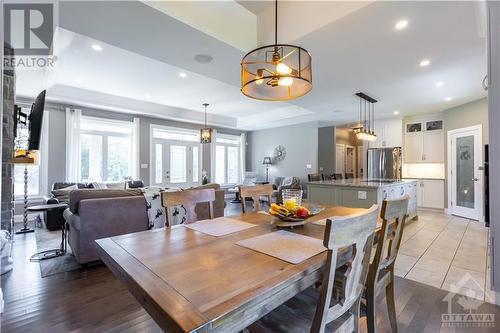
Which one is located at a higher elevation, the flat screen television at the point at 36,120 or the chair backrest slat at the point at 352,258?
the flat screen television at the point at 36,120

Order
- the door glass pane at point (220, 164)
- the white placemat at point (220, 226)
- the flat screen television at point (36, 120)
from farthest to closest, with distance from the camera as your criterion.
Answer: the door glass pane at point (220, 164)
the flat screen television at point (36, 120)
the white placemat at point (220, 226)

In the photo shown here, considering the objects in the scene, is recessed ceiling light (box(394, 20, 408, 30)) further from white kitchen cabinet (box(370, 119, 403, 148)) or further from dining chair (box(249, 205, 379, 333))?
white kitchen cabinet (box(370, 119, 403, 148))

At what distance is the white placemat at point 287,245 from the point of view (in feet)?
3.71

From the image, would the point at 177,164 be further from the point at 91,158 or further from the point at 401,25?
the point at 401,25

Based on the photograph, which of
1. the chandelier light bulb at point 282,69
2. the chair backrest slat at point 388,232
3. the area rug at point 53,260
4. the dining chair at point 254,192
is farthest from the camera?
the area rug at point 53,260

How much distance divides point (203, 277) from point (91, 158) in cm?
657

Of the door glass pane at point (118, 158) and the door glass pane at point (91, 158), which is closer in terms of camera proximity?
the door glass pane at point (91, 158)

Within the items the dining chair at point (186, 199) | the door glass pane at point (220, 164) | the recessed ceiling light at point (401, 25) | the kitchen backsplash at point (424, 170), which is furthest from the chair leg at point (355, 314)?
the door glass pane at point (220, 164)

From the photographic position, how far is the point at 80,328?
1.75 meters

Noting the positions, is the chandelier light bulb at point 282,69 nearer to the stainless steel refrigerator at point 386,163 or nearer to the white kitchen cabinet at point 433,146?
the stainless steel refrigerator at point 386,163

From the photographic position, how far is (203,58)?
10.4 feet

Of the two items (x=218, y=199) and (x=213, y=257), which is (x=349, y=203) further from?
(x=213, y=257)

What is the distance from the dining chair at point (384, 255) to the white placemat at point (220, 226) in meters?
0.81

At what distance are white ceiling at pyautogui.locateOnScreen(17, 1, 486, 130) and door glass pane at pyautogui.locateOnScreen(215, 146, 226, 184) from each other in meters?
2.83
